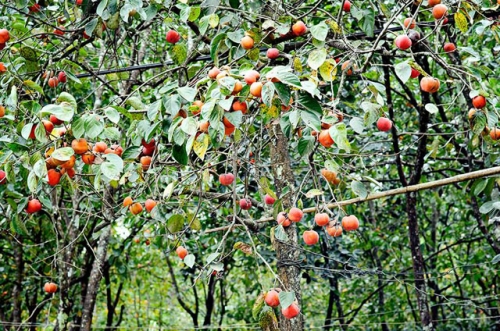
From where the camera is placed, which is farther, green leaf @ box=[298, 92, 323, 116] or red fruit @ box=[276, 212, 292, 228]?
red fruit @ box=[276, 212, 292, 228]

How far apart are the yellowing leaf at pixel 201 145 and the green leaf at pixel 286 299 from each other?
445 mm

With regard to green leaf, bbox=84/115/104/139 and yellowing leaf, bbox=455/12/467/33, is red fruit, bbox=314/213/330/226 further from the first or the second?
yellowing leaf, bbox=455/12/467/33

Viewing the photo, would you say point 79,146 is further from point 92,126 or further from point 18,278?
point 18,278

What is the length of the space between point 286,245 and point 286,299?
0.58m

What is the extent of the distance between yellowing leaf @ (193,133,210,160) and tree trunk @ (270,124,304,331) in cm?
58

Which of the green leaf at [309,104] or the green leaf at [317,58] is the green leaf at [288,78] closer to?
the green leaf at [309,104]

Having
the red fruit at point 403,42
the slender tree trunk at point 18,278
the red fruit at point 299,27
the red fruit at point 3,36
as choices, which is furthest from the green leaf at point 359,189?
the slender tree trunk at point 18,278

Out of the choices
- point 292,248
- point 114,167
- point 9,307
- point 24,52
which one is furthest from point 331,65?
point 9,307

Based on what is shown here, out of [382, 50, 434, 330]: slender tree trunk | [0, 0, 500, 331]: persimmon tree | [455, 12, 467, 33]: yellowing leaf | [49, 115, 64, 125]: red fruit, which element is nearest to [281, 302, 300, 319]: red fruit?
[0, 0, 500, 331]: persimmon tree

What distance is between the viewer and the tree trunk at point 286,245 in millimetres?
2119

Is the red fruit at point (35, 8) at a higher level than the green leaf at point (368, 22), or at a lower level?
higher

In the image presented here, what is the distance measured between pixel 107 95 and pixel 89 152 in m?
2.32

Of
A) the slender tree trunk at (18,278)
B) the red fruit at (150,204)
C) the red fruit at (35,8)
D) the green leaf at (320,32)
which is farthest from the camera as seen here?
the slender tree trunk at (18,278)

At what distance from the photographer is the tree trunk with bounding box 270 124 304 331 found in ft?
6.95
